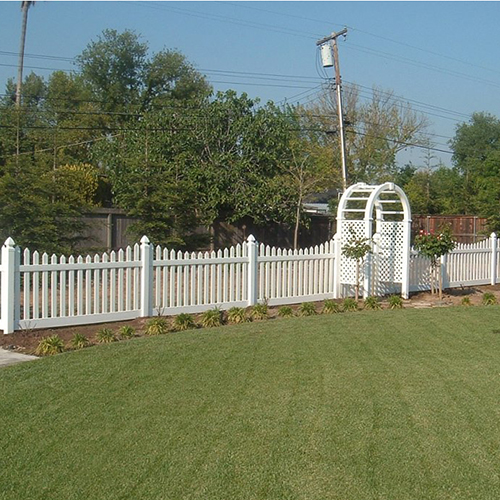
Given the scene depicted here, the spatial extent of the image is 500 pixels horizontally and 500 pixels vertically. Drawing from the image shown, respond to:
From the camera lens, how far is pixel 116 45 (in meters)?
45.0

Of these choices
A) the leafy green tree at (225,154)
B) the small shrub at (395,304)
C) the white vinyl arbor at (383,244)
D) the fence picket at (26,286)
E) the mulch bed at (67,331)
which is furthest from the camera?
the leafy green tree at (225,154)

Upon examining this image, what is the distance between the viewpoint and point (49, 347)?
29.5 ft

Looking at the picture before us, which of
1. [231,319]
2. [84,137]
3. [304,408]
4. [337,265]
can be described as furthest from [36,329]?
[84,137]

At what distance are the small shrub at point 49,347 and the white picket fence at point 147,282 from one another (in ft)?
3.99

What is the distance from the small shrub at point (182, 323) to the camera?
10.9m

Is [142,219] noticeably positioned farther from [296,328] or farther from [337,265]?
[296,328]

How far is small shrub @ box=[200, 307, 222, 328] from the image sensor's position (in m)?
11.2

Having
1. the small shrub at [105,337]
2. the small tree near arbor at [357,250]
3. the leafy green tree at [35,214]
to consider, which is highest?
the leafy green tree at [35,214]

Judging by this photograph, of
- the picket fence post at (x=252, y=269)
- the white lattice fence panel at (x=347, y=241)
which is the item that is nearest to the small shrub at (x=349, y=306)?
the white lattice fence panel at (x=347, y=241)

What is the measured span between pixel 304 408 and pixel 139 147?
17.3 m

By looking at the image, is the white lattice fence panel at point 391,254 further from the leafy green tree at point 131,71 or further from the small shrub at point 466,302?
the leafy green tree at point 131,71

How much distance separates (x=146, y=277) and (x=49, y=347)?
9.06 ft

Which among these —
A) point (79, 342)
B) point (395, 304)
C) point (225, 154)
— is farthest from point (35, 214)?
point (225, 154)

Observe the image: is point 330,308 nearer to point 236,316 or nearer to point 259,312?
point 259,312
